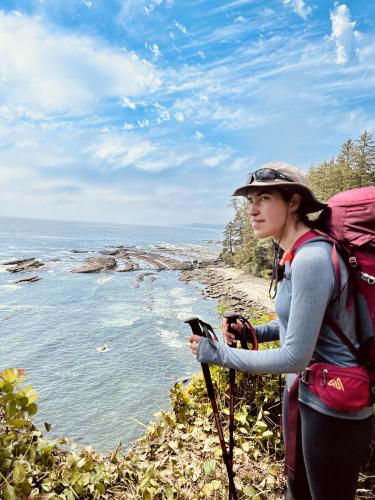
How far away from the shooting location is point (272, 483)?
8.44 feet

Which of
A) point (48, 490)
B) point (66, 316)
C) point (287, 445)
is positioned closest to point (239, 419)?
point (287, 445)

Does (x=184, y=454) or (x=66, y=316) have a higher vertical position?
(x=184, y=454)

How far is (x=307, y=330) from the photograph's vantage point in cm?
151

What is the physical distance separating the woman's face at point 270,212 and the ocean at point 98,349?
346 centimetres

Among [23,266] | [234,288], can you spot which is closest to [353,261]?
[234,288]

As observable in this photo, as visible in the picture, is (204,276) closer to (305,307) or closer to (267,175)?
(267,175)

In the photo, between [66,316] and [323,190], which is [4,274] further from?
[323,190]

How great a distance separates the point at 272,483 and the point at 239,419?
555 millimetres

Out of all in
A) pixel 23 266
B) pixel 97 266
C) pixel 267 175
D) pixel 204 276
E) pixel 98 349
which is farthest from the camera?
pixel 97 266

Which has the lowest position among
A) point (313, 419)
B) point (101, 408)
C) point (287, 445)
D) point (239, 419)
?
point (101, 408)

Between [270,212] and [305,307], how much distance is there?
0.58 meters

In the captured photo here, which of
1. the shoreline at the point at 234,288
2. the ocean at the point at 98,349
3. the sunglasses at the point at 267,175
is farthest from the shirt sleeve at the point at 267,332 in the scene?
the shoreline at the point at 234,288

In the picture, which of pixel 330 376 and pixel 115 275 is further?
pixel 115 275

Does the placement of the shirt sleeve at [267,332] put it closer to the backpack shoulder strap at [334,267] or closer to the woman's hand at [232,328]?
the woman's hand at [232,328]
